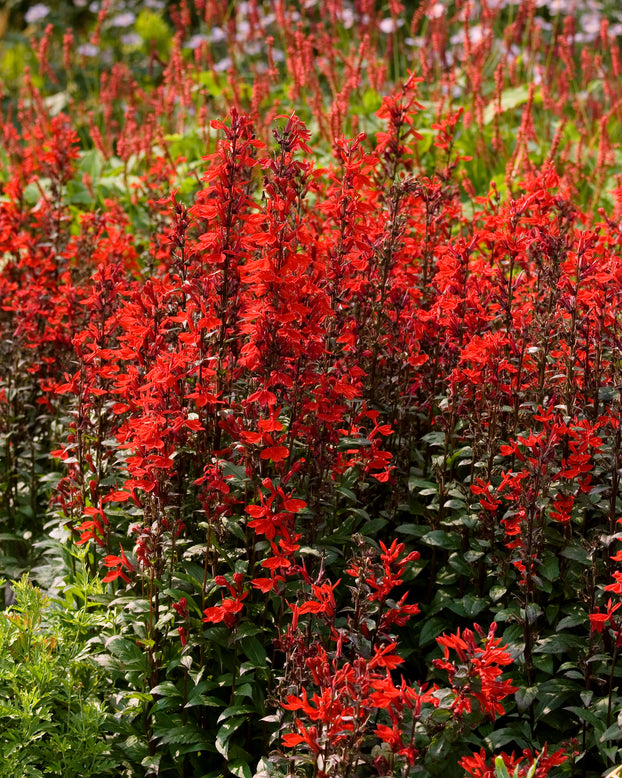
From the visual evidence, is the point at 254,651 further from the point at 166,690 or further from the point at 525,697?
the point at 525,697

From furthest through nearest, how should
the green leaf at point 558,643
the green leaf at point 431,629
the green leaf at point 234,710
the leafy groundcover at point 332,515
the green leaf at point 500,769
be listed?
the green leaf at point 431,629 < the green leaf at point 558,643 < the green leaf at point 234,710 < the leafy groundcover at point 332,515 < the green leaf at point 500,769

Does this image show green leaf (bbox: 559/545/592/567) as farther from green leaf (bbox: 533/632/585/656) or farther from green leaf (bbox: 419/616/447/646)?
green leaf (bbox: 419/616/447/646)

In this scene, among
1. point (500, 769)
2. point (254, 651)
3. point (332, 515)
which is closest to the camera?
point (500, 769)

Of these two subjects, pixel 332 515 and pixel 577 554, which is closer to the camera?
pixel 577 554


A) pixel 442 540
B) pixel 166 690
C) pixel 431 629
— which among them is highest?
pixel 442 540

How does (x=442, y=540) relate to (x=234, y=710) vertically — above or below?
above

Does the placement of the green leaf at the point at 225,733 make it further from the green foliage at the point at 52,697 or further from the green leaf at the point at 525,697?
the green leaf at the point at 525,697

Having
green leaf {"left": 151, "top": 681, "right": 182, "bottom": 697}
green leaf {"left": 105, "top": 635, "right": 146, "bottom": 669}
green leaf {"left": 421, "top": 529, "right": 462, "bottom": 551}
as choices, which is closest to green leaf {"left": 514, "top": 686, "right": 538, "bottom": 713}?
green leaf {"left": 421, "top": 529, "right": 462, "bottom": 551}

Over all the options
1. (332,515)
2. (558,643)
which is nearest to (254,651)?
(332,515)

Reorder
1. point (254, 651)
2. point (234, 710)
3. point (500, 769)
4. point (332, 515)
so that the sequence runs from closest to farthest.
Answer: point (500, 769)
point (234, 710)
point (254, 651)
point (332, 515)

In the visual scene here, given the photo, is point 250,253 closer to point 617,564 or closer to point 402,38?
point 617,564

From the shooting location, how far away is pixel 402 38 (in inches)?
366

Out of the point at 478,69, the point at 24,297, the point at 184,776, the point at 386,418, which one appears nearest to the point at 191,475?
the point at 386,418

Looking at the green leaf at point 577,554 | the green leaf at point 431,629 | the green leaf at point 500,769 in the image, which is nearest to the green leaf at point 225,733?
the green leaf at point 431,629
